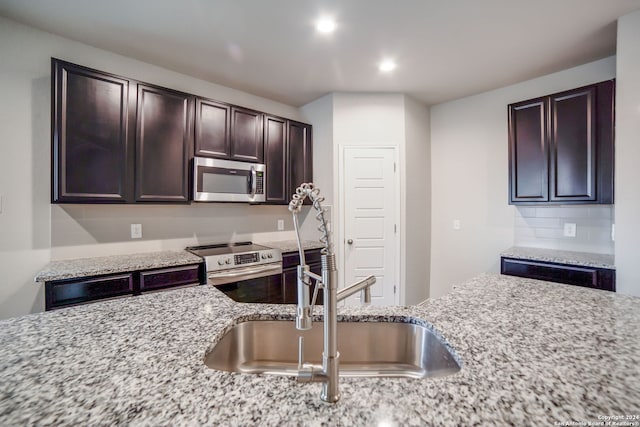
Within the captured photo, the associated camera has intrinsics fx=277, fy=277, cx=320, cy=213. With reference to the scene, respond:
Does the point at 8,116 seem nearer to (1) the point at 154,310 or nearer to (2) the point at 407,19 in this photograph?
(1) the point at 154,310

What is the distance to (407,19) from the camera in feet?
6.50

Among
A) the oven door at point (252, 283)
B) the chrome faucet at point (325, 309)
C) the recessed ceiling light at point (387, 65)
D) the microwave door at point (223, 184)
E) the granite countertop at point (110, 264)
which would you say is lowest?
the oven door at point (252, 283)

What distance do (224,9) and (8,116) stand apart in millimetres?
1751

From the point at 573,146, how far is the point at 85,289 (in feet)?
12.7

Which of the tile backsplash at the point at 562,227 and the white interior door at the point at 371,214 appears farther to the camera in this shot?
the white interior door at the point at 371,214

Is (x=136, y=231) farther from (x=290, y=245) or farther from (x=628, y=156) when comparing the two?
(x=628, y=156)

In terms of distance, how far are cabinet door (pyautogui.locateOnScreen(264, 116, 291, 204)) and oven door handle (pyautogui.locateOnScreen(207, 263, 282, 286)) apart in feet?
2.57

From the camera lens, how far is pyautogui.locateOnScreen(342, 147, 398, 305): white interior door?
3.21 metres

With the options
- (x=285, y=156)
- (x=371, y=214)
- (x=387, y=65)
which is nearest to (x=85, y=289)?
(x=285, y=156)

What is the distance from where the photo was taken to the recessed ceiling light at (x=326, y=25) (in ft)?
6.51

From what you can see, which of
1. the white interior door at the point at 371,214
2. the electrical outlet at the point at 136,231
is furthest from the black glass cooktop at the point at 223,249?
the white interior door at the point at 371,214

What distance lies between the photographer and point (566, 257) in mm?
2307

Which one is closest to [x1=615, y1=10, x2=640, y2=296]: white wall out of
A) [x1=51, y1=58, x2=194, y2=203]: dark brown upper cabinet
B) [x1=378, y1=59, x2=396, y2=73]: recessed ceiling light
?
[x1=378, y1=59, x2=396, y2=73]: recessed ceiling light

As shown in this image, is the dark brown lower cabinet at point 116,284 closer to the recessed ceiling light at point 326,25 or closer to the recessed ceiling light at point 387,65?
the recessed ceiling light at point 326,25
